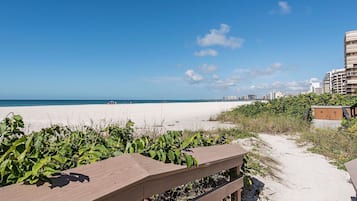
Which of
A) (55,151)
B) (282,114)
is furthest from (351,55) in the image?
(55,151)

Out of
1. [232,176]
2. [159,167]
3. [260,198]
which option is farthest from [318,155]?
[159,167]

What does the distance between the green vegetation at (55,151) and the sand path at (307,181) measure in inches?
65.8

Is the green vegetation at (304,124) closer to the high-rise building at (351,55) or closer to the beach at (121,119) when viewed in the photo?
the high-rise building at (351,55)

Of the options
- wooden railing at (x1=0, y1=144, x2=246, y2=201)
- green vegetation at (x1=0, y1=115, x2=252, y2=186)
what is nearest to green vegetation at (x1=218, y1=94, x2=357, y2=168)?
green vegetation at (x1=0, y1=115, x2=252, y2=186)

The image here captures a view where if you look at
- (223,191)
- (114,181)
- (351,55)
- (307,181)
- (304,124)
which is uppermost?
(351,55)

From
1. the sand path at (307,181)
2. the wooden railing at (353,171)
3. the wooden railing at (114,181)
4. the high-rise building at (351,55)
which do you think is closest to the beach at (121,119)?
the wooden railing at (114,181)

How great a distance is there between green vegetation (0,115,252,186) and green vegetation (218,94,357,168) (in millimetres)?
5423

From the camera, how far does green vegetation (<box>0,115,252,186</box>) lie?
1.29 m

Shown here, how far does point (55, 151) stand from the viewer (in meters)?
2.25

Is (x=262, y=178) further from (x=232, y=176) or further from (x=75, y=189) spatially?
(x=75, y=189)

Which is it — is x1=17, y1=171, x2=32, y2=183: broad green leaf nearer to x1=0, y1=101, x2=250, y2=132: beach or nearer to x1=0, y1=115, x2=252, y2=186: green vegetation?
x1=0, y1=115, x2=252, y2=186: green vegetation

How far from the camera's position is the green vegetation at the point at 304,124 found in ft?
24.8

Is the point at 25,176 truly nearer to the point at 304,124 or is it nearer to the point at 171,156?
the point at 171,156

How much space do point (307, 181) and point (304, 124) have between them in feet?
24.7
